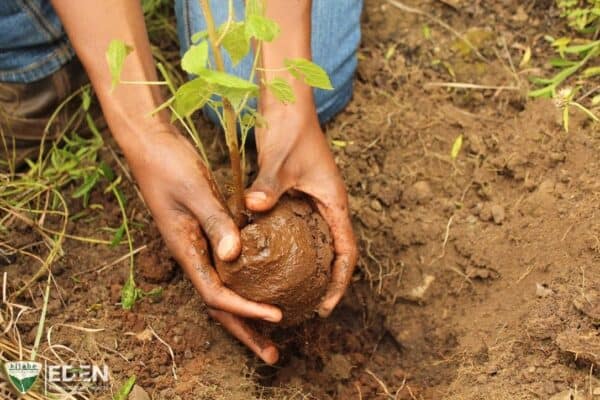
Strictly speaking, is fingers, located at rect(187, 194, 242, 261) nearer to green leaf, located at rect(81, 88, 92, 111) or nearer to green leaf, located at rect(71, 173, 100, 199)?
green leaf, located at rect(71, 173, 100, 199)

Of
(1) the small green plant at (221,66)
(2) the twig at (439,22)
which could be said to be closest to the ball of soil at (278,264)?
(1) the small green plant at (221,66)

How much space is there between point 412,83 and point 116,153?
93cm

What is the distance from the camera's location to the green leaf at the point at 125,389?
1533mm

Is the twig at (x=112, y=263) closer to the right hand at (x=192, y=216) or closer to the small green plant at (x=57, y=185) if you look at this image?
the small green plant at (x=57, y=185)

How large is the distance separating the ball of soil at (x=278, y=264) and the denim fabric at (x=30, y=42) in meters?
0.86

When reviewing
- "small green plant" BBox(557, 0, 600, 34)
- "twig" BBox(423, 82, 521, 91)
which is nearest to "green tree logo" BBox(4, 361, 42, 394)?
"twig" BBox(423, 82, 521, 91)

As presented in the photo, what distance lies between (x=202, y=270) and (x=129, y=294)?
0.89 ft

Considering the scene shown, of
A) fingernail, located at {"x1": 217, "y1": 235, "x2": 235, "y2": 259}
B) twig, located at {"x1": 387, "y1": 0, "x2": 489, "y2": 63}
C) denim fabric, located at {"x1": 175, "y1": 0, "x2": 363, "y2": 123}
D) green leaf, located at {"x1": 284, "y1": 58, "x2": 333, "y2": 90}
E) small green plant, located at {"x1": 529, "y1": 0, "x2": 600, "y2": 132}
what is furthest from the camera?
twig, located at {"x1": 387, "y1": 0, "x2": 489, "y2": 63}

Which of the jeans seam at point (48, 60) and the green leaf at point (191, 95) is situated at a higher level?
the green leaf at point (191, 95)

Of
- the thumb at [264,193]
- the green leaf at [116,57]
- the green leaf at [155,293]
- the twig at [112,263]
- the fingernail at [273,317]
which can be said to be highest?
the green leaf at [116,57]

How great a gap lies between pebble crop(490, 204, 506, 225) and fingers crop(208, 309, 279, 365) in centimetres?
69

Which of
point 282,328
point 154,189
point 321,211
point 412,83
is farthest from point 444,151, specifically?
point 154,189

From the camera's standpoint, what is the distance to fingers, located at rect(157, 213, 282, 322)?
5.07 ft

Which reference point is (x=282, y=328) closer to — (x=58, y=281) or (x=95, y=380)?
(x=95, y=380)
